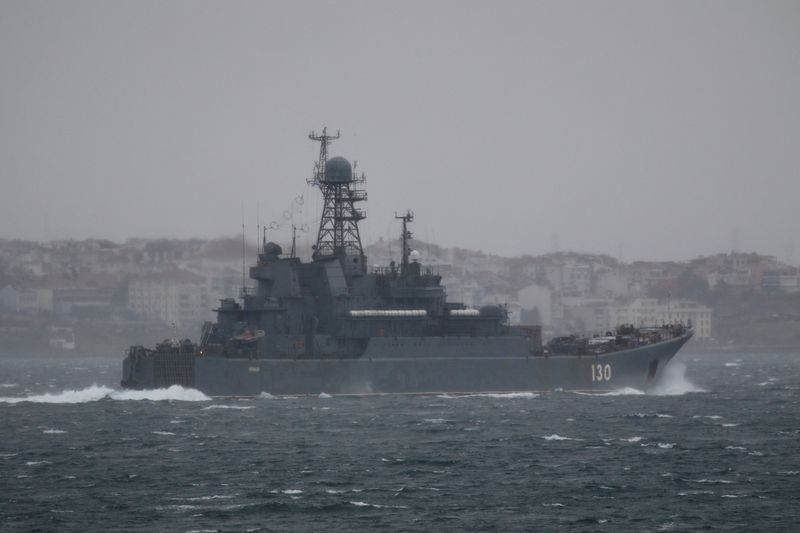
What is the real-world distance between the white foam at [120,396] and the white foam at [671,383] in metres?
24.9

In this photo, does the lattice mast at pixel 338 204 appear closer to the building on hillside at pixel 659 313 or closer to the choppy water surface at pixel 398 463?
the choppy water surface at pixel 398 463

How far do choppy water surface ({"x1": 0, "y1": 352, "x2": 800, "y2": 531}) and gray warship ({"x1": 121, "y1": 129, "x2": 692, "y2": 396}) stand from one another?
1133 millimetres

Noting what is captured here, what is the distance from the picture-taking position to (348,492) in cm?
3634

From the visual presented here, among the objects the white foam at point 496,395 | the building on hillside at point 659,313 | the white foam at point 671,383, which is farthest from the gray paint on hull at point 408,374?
the building on hillside at point 659,313

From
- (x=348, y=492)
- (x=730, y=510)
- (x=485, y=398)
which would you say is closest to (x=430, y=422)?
(x=485, y=398)

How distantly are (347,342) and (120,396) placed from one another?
38.5 feet

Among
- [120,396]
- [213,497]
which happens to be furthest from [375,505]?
[120,396]

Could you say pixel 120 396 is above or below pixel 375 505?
above

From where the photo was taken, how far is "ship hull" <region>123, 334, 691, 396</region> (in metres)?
62.3

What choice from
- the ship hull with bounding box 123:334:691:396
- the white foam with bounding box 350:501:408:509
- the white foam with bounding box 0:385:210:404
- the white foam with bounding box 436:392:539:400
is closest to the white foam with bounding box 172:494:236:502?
the white foam with bounding box 350:501:408:509

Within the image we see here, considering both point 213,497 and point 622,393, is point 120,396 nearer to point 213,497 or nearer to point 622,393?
point 622,393

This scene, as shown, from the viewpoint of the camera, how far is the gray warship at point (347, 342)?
6284cm

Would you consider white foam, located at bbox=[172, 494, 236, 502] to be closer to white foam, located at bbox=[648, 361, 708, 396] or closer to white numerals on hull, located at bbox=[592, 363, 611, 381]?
white numerals on hull, located at bbox=[592, 363, 611, 381]

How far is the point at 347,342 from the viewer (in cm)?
6450
